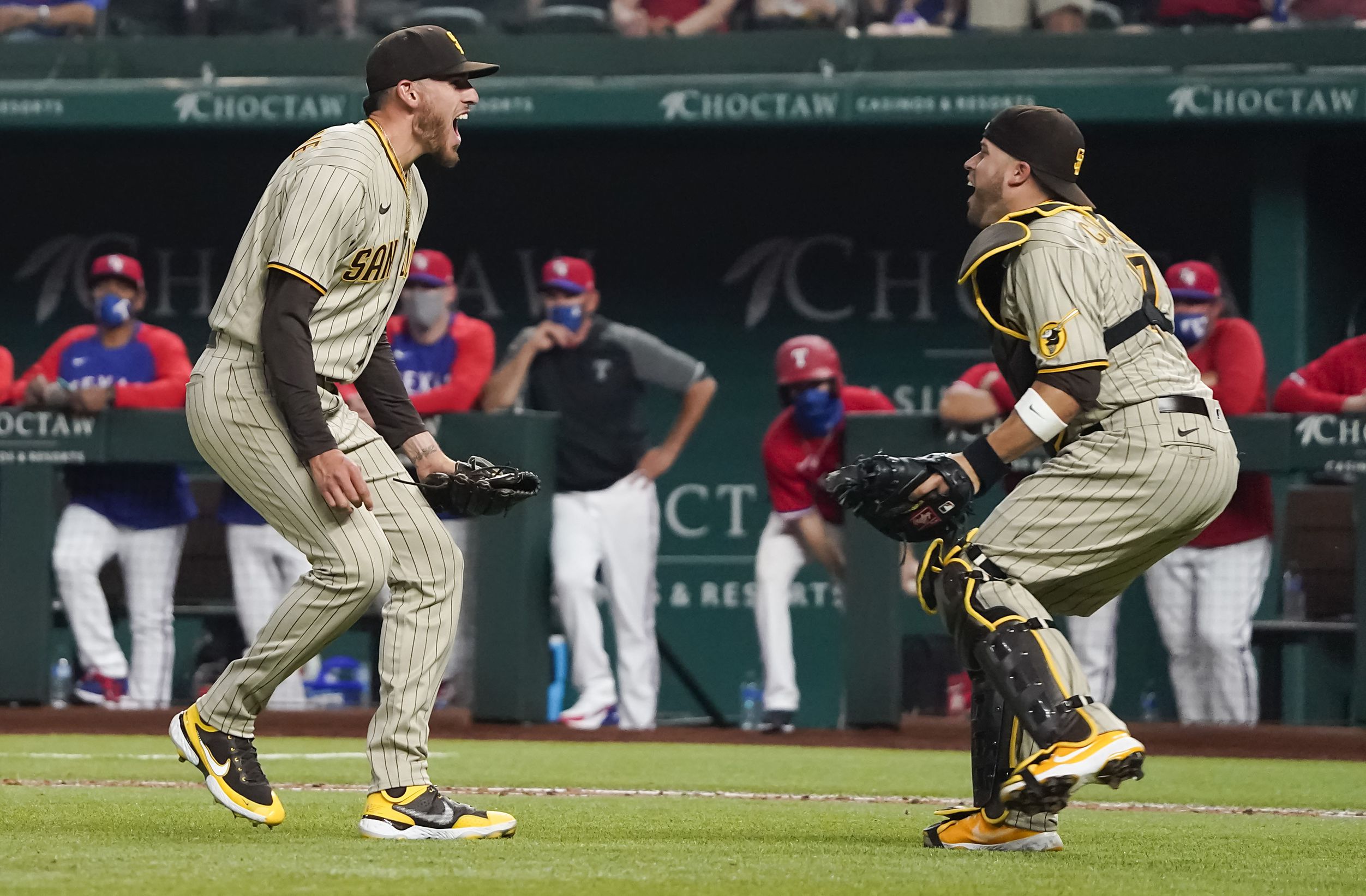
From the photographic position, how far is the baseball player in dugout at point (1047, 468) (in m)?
4.10

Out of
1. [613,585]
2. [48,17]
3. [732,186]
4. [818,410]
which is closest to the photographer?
[818,410]

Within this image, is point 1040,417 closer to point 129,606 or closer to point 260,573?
point 260,573

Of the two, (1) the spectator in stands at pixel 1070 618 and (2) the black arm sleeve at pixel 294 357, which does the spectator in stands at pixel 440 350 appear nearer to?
(1) the spectator in stands at pixel 1070 618

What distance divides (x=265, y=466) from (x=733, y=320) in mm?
7340

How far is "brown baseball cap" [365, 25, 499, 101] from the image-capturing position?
14.5 ft

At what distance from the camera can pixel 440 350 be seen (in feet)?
28.8

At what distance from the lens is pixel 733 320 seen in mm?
11492

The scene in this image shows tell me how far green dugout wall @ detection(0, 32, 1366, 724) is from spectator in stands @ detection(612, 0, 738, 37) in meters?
0.13

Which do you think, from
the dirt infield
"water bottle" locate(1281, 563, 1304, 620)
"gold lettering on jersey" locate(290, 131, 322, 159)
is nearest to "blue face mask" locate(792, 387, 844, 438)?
the dirt infield

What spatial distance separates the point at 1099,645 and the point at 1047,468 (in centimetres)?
367

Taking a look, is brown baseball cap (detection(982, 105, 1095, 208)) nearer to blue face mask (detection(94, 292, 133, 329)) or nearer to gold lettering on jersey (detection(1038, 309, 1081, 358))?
gold lettering on jersey (detection(1038, 309, 1081, 358))

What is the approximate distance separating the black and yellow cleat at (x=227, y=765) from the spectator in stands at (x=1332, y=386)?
15.7 feet

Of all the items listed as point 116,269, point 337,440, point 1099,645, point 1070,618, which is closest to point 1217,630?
point 1099,645

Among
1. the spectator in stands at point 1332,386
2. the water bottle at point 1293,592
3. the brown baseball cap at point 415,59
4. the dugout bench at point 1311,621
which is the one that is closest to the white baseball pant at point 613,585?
the dugout bench at point 1311,621
